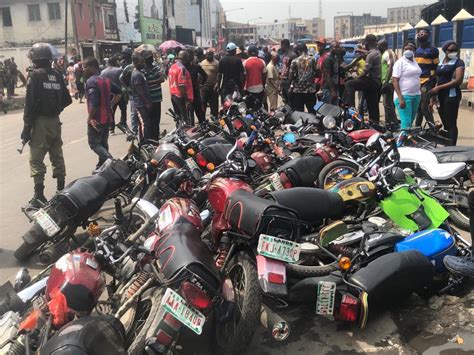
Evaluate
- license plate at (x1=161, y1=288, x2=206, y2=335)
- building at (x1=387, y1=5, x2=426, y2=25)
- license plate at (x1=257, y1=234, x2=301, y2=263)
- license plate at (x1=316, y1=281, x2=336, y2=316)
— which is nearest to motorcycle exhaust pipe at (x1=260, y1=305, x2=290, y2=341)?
license plate at (x1=316, y1=281, x2=336, y2=316)

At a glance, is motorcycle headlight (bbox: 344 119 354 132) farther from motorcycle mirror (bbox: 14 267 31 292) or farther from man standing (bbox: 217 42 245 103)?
motorcycle mirror (bbox: 14 267 31 292)

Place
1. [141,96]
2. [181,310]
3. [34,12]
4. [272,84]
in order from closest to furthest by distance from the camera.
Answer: [181,310] → [141,96] → [272,84] → [34,12]

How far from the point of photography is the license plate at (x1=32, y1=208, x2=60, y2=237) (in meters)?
4.37

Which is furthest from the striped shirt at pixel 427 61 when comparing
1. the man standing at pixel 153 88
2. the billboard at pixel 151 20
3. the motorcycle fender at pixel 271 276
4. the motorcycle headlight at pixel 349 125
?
the billboard at pixel 151 20

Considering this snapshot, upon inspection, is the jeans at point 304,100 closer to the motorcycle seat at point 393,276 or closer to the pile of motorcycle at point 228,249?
the pile of motorcycle at point 228,249

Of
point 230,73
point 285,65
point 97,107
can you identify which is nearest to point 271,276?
point 97,107

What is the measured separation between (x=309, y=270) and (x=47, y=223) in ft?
8.08

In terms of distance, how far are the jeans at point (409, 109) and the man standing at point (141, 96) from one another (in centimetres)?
409

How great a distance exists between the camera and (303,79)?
970 centimetres

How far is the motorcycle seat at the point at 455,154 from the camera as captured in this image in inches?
195

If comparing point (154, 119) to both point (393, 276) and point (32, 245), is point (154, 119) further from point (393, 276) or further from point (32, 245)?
point (393, 276)

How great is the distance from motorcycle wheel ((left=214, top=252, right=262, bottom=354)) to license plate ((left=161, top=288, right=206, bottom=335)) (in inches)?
15.6

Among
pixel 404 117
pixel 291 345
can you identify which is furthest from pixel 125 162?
pixel 404 117

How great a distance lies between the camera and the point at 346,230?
3.76 m
